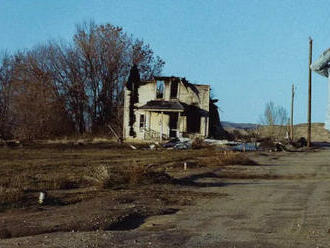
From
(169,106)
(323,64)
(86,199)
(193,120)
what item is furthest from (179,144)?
(323,64)

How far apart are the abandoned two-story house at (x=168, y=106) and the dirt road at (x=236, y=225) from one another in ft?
96.0

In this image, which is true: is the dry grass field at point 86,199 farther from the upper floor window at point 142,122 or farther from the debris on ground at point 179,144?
the upper floor window at point 142,122

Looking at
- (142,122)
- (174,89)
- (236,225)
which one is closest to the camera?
(236,225)

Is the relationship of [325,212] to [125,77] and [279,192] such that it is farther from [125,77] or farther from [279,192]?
[125,77]

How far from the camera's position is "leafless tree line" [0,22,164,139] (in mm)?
53250

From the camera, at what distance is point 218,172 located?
20922mm

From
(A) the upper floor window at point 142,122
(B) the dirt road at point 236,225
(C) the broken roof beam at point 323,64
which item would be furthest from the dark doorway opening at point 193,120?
(C) the broken roof beam at point 323,64

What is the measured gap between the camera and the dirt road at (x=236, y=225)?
774 centimetres

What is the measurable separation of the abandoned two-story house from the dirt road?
2925 centimetres

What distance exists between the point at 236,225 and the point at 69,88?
46.2 meters

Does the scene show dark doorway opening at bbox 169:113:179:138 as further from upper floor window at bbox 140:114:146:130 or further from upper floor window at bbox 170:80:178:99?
upper floor window at bbox 140:114:146:130

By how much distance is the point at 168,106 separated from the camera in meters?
43.7

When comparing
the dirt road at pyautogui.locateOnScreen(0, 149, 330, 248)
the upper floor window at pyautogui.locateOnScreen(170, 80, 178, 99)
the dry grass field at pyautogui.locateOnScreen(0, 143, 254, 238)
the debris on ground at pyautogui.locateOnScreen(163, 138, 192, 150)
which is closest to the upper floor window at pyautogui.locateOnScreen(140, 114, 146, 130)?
the upper floor window at pyautogui.locateOnScreen(170, 80, 178, 99)

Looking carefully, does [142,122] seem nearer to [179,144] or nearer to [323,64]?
[179,144]
